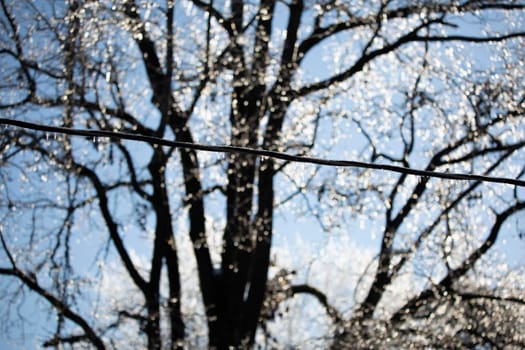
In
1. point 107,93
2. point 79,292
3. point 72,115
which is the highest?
point 107,93

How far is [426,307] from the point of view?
782 centimetres

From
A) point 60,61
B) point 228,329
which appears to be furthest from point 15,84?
point 228,329

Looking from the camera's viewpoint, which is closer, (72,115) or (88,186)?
(72,115)

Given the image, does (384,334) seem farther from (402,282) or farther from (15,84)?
(15,84)

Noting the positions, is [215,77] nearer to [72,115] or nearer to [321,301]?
[72,115]

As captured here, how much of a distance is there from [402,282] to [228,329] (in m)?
2.44

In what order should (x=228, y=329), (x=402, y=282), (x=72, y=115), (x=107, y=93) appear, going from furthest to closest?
(x=402, y=282) < (x=228, y=329) < (x=107, y=93) < (x=72, y=115)

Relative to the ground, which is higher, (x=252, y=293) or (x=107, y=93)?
(x=107, y=93)

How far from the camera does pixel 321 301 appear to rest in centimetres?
899

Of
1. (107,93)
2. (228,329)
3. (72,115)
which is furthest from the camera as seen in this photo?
(228,329)

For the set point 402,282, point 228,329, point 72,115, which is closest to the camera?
point 72,115

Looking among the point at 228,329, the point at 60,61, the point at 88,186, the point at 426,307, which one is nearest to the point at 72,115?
the point at 60,61

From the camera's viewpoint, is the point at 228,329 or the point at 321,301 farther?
the point at 321,301

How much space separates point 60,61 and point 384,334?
4.31 meters
